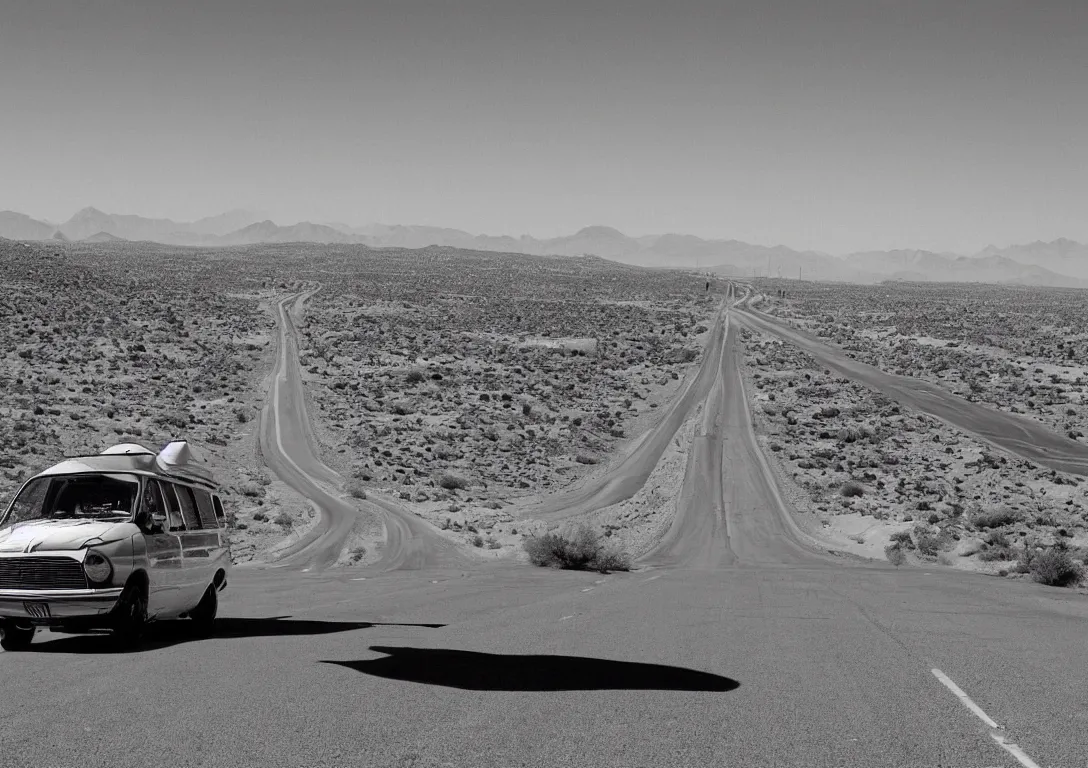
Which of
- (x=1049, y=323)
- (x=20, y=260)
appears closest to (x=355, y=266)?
(x=20, y=260)

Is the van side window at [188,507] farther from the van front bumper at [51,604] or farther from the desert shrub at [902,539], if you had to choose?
the desert shrub at [902,539]

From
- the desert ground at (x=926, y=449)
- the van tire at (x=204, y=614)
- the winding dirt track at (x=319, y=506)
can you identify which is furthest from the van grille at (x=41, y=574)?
the desert ground at (x=926, y=449)

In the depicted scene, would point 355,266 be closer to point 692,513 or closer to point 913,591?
point 692,513

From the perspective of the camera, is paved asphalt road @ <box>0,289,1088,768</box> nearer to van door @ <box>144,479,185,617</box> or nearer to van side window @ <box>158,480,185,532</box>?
van door @ <box>144,479,185,617</box>

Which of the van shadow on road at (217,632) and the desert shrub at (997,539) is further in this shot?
the desert shrub at (997,539)

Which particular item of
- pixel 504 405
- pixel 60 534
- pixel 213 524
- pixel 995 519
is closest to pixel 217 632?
pixel 213 524

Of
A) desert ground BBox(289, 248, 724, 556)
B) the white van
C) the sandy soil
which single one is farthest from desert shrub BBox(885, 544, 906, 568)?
the white van
